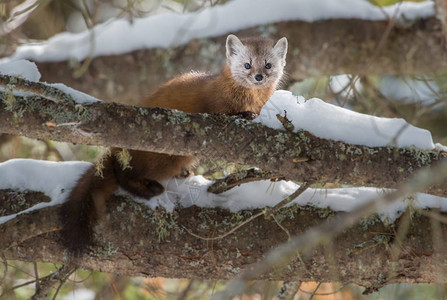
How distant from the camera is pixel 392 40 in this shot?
5.26 meters

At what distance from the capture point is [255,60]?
3.94 metres

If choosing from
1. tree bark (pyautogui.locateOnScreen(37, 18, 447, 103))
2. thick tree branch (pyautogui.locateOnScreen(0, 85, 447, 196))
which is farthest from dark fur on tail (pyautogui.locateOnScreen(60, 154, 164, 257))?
tree bark (pyautogui.locateOnScreen(37, 18, 447, 103))

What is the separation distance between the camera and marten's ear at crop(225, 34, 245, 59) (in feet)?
13.1

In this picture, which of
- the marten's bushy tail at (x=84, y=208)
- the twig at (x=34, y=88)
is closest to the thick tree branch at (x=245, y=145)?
the twig at (x=34, y=88)

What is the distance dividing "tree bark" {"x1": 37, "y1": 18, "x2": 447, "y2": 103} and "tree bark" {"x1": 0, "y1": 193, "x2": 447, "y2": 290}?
90.7 inches

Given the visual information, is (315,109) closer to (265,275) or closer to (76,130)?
(265,275)

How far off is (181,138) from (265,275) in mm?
1030

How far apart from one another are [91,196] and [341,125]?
5.21ft

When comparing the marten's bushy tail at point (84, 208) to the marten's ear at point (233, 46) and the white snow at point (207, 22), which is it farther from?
the white snow at point (207, 22)

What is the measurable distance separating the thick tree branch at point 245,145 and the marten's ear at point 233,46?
4.31 ft

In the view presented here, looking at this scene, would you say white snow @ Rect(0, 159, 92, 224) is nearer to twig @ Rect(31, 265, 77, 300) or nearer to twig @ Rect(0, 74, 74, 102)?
twig @ Rect(31, 265, 77, 300)

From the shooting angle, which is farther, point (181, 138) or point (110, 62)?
point (110, 62)

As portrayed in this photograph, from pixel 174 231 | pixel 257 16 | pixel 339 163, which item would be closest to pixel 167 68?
pixel 257 16

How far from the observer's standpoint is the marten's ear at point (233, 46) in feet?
13.1
